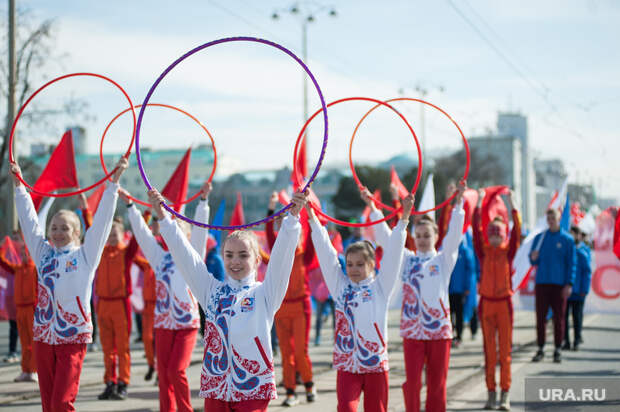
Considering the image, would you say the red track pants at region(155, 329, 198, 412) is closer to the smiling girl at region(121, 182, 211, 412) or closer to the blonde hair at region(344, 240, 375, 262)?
the smiling girl at region(121, 182, 211, 412)

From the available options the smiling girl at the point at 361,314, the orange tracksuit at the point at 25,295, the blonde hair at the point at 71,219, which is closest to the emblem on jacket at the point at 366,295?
the smiling girl at the point at 361,314

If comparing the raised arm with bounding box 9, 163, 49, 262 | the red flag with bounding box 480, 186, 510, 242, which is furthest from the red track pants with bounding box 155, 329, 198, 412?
the red flag with bounding box 480, 186, 510, 242

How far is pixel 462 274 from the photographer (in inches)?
494

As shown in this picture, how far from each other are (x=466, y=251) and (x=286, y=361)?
5.65 metres

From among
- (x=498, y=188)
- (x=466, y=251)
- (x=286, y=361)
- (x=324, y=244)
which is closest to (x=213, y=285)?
(x=324, y=244)

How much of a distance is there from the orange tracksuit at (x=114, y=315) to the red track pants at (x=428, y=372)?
3520 mm

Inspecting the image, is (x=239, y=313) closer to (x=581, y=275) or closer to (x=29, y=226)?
(x=29, y=226)

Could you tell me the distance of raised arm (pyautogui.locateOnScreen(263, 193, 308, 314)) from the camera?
433 centimetres

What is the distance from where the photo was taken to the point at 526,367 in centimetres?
1022

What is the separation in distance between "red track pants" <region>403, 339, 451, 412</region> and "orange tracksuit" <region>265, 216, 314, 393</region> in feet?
6.16

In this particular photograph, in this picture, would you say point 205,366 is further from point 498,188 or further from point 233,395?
point 498,188

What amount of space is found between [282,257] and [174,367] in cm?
267

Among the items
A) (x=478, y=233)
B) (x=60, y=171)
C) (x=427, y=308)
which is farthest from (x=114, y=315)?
(x=478, y=233)

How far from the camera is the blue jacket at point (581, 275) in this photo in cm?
1271
